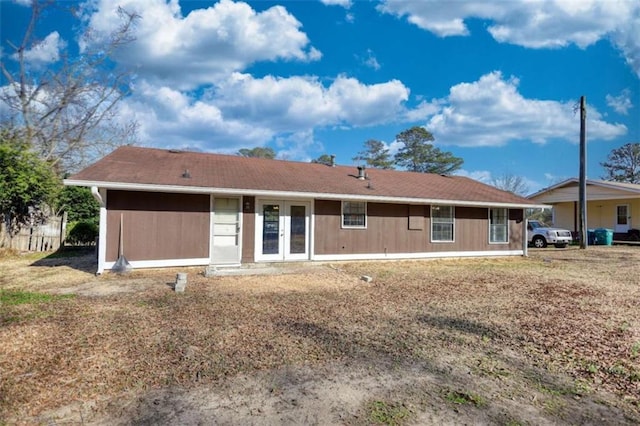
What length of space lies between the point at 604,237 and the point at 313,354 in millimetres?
23406

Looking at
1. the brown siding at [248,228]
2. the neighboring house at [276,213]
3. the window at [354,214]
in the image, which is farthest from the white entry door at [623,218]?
the brown siding at [248,228]

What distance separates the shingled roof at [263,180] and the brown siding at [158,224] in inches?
18.7

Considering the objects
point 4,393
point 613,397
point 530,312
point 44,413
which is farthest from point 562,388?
point 4,393

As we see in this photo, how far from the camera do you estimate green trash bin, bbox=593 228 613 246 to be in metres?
20.8

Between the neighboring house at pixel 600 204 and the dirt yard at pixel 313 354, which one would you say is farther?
the neighboring house at pixel 600 204

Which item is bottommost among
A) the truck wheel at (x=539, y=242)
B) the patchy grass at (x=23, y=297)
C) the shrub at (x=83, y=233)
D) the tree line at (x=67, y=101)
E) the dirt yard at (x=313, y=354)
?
the dirt yard at (x=313, y=354)

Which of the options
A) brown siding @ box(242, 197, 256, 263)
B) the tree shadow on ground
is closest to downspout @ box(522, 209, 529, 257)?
brown siding @ box(242, 197, 256, 263)

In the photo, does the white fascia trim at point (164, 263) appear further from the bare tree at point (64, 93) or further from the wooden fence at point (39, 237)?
the bare tree at point (64, 93)

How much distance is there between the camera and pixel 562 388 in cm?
A: 335

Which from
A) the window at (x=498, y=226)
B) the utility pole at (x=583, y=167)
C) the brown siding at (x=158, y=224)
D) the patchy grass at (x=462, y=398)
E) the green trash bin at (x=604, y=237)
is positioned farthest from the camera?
the green trash bin at (x=604, y=237)

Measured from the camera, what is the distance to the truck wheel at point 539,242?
781 inches

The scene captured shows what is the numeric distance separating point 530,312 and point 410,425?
444 centimetres

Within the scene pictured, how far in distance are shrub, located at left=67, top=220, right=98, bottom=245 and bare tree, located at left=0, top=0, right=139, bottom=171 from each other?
6.97 metres

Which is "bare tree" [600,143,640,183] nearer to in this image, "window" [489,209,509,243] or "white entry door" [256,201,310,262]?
"window" [489,209,509,243]
